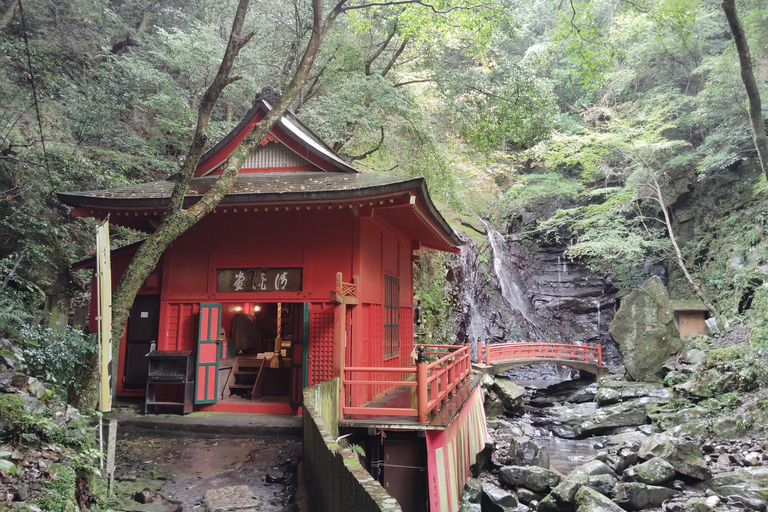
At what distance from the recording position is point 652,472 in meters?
9.58

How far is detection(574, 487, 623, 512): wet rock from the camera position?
8.04m

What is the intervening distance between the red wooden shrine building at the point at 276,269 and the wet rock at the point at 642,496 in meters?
3.34

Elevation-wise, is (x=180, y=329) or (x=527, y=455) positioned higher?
(x=180, y=329)

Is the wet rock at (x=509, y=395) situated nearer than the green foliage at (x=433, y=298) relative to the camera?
Yes

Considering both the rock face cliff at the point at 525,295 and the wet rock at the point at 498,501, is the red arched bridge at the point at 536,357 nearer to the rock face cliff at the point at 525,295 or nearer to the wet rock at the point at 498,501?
the rock face cliff at the point at 525,295

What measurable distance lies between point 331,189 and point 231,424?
15.0ft

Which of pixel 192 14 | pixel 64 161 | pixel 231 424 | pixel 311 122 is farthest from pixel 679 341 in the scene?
pixel 192 14

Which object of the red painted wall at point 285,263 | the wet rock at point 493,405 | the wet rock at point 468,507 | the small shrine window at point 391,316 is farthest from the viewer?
the wet rock at point 493,405

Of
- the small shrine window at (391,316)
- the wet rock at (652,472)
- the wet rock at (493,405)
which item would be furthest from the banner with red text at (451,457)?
the wet rock at (493,405)

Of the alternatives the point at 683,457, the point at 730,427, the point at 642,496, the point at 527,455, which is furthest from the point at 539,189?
the point at 642,496

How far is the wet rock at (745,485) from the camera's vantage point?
27.3 ft

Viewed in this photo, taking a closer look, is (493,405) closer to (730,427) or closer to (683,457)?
(730,427)

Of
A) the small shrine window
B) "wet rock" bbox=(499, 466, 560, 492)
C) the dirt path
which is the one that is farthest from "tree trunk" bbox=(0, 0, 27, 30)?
"wet rock" bbox=(499, 466, 560, 492)

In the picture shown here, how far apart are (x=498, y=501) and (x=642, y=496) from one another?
2.64 m
